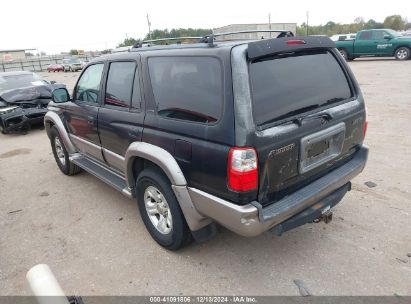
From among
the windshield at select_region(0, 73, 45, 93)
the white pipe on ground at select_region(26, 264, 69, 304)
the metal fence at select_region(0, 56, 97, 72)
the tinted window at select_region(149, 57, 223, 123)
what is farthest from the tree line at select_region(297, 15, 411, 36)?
the white pipe on ground at select_region(26, 264, 69, 304)

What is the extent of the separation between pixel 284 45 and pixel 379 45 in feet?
60.5

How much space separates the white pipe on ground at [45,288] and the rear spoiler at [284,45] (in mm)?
1838

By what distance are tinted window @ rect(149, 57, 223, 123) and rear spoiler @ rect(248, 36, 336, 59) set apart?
0.29 meters

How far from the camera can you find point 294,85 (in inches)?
106

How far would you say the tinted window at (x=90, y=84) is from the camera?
4023 millimetres

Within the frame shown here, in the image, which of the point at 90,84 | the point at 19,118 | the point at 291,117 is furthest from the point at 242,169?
the point at 19,118

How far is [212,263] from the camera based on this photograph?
3070 mm

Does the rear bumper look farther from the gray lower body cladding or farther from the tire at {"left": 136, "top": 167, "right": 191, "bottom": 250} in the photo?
the gray lower body cladding

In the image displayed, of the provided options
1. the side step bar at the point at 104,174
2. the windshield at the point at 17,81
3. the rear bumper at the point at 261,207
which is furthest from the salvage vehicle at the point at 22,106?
the rear bumper at the point at 261,207

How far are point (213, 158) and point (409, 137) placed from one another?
5030 millimetres

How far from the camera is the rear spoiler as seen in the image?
7.96ft

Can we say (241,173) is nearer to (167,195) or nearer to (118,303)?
(167,195)

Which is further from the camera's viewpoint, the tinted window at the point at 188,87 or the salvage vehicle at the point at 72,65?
the salvage vehicle at the point at 72,65

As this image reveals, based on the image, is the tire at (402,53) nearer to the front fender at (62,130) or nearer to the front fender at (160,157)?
the front fender at (62,130)
